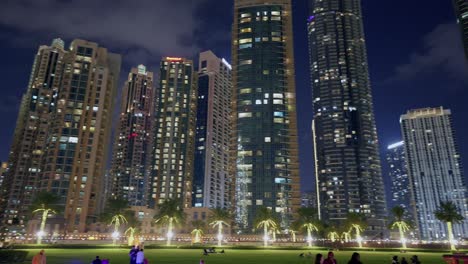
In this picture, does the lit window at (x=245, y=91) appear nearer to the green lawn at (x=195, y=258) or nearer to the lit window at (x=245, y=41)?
the lit window at (x=245, y=41)

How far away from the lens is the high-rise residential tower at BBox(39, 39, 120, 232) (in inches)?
5689

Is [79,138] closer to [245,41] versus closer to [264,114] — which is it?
[264,114]

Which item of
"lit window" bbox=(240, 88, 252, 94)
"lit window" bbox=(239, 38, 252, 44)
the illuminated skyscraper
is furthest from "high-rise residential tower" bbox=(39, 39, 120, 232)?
"lit window" bbox=(239, 38, 252, 44)

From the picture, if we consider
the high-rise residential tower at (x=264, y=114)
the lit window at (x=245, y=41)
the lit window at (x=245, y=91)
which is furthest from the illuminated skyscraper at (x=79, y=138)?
the lit window at (x=245, y=41)

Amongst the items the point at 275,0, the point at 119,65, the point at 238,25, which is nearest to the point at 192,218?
the point at 119,65

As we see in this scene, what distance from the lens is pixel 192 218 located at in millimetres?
171750

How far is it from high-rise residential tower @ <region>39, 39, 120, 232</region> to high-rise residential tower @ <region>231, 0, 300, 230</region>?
225ft

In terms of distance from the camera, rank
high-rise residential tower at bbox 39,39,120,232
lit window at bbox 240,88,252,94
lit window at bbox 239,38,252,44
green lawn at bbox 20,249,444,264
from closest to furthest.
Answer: green lawn at bbox 20,249,444,264 → high-rise residential tower at bbox 39,39,120,232 → lit window at bbox 240,88,252,94 → lit window at bbox 239,38,252,44

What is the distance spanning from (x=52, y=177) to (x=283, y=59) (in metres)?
130

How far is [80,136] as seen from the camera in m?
155

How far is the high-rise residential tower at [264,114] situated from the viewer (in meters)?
167

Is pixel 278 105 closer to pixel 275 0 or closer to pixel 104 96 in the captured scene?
pixel 275 0

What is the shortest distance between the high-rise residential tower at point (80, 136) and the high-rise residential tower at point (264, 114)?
6863 cm

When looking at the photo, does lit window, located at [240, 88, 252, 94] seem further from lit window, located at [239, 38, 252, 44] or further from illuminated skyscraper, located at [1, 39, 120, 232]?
illuminated skyscraper, located at [1, 39, 120, 232]
